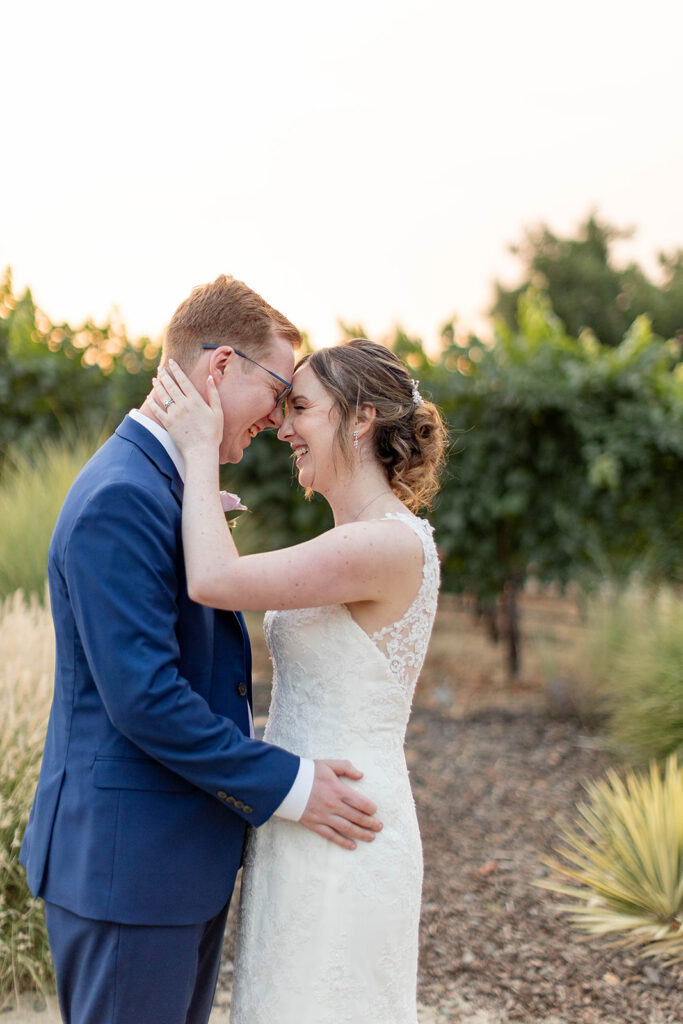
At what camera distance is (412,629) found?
2.28 metres

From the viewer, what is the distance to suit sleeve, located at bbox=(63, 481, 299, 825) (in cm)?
183

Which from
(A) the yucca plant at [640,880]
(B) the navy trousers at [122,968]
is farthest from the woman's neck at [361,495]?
(A) the yucca plant at [640,880]

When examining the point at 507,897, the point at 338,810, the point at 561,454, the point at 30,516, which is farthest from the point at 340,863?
the point at 561,454

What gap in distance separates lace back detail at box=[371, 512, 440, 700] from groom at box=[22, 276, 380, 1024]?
11.8 inches

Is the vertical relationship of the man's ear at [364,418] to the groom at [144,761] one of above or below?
above

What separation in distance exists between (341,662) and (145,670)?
579 millimetres

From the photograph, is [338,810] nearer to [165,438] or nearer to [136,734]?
[136,734]

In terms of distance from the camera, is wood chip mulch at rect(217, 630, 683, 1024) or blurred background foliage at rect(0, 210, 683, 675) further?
blurred background foliage at rect(0, 210, 683, 675)

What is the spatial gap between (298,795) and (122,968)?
518 mm

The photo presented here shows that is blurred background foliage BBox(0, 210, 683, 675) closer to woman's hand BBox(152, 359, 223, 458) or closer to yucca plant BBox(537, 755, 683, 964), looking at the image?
yucca plant BBox(537, 755, 683, 964)

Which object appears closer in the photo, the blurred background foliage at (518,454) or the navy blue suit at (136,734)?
the navy blue suit at (136,734)

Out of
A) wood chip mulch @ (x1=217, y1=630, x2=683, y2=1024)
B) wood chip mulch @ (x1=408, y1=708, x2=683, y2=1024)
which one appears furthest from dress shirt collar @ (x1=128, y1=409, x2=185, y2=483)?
wood chip mulch @ (x1=408, y1=708, x2=683, y2=1024)

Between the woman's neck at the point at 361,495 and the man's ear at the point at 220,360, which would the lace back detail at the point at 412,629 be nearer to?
the woman's neck at the point at 361,495

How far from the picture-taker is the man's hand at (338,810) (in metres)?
2.08
